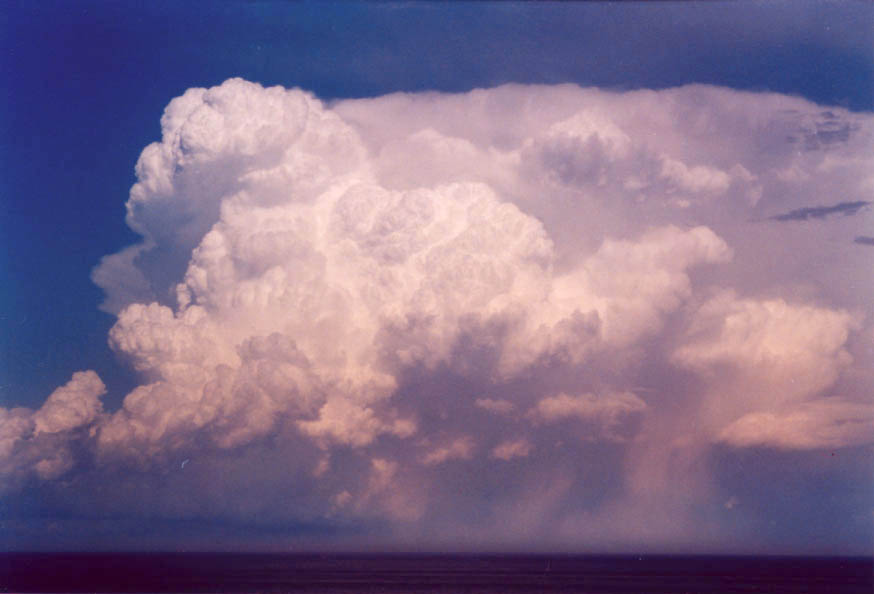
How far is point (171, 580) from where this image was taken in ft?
130

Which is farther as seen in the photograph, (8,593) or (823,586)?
(823,586)

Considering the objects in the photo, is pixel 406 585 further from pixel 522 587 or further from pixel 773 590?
pixel 773 590

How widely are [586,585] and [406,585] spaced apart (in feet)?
27.7

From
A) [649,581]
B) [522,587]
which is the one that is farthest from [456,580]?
[649,581]

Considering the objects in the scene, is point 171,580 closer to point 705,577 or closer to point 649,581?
point 649,581

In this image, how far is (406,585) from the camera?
37.0m

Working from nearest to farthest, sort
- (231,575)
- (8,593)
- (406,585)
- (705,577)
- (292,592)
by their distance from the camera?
1. (8,593)
2. (292,592)
3. (406,585)
4. (231,575)
5. (705,577)

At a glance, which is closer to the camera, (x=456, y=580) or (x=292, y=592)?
(x=292, y=592)

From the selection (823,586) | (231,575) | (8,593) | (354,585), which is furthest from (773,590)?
(8,593)

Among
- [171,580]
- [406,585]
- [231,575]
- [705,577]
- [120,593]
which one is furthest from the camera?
[705,577]

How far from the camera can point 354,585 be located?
122 ft

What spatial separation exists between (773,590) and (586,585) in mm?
8740

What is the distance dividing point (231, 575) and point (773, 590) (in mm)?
27260

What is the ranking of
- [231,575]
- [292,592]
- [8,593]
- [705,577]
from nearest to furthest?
[8,593] → [292,592] → [231,575] → [705,577]
